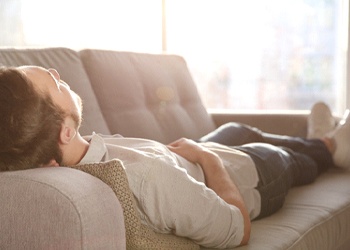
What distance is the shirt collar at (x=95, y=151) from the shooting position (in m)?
1.42

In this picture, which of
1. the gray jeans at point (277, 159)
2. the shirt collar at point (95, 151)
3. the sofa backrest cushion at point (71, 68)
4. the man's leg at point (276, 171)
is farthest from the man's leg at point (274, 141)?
the shirt collar at point (95, 151)

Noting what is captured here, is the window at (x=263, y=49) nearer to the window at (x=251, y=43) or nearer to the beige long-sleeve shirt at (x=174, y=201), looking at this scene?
the window at (x=251, y=43)

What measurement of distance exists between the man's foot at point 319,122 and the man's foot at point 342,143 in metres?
0.08

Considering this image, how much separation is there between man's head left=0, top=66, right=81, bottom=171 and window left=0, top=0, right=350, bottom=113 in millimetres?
2499

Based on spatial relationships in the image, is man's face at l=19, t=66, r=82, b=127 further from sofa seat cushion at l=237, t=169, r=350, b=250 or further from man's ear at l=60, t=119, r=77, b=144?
sofa seat cushion at l=237, t=169, r=350, b=250

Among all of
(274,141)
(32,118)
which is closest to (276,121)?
(274,141)

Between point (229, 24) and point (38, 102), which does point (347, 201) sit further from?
point (229, 24)

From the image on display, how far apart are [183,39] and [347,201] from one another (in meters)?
2.45

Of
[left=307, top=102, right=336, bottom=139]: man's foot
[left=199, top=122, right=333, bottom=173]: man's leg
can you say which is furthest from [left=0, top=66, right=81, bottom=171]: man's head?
[left=307, top=102, right=336, bottom=139]: man's foot

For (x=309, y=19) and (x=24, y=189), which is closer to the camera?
(x=24, y=189)

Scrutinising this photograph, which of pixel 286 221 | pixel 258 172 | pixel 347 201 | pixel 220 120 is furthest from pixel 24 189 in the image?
pixel 220 120

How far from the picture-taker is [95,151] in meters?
1.44

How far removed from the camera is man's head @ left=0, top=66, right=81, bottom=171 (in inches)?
47.6

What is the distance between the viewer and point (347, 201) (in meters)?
2.13
